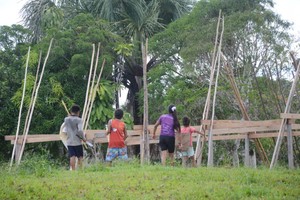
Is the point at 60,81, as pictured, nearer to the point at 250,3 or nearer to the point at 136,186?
the point at 250,3

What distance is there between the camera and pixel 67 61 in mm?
22250

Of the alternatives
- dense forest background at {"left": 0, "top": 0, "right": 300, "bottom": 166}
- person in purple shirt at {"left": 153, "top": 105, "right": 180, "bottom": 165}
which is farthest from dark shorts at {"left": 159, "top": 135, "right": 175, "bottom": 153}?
dense forest background at {"left": 0, "top": 0, "right": 300, "bottom": 166}

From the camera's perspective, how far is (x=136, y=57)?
82.2 ft

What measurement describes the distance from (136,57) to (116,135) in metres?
14.9

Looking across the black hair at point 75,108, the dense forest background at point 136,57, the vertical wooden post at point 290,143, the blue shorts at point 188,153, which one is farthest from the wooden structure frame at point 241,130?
the dense forest background at point 136,57

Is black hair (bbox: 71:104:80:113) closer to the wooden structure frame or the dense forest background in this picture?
the wooden structure frame

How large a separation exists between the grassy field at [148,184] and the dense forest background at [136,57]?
8.34 meters

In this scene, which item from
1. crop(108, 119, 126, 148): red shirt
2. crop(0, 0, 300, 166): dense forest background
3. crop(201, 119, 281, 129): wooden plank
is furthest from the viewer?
crop(0, 0, 300, 166): dense forest background

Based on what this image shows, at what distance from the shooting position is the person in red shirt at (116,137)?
10414 mm

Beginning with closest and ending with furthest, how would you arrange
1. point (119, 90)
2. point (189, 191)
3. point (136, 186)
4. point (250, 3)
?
point (189, 191), point (136, 186), point (250, 3), point (119, 90)

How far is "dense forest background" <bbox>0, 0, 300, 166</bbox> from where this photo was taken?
1950 centimetres

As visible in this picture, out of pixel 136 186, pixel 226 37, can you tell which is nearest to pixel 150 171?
pixel 136 186

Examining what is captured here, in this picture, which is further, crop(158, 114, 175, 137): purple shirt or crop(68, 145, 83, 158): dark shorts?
crop(158, 114, 175, 137): purple shirt

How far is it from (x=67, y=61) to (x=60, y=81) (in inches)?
39.9
